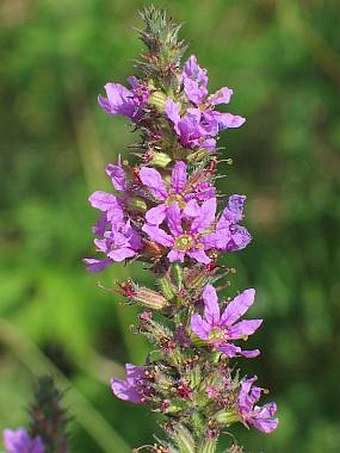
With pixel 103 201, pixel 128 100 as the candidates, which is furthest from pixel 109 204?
pixel 128 100

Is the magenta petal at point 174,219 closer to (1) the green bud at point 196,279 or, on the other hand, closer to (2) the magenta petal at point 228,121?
(1) the green bud at point 196,279

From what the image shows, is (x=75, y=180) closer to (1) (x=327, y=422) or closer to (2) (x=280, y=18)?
(2) (x=280, y=18)

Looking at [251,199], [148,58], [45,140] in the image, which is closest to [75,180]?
[45,140]

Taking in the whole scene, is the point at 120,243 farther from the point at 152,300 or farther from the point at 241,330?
the point at 241,330

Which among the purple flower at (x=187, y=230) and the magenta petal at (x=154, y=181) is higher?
the magenta petal at (x=154, y=181)

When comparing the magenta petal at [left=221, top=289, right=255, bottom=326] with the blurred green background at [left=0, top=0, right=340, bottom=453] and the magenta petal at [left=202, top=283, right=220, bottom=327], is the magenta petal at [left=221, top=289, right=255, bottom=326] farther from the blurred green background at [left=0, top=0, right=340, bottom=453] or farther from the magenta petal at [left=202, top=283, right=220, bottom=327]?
the blurred green background at [left=0, top=0, right=340, bottom=453]

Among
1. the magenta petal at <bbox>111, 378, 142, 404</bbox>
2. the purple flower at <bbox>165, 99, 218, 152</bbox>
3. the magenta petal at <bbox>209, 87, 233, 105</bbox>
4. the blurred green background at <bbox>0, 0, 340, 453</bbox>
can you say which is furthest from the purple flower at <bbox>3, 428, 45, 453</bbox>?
the blurred green background at <bbox>0, 0, 340, 453</bbox>

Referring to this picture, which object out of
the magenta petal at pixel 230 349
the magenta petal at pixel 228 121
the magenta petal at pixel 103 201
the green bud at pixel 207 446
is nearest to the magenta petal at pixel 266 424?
the green bud at pixel 207 446
